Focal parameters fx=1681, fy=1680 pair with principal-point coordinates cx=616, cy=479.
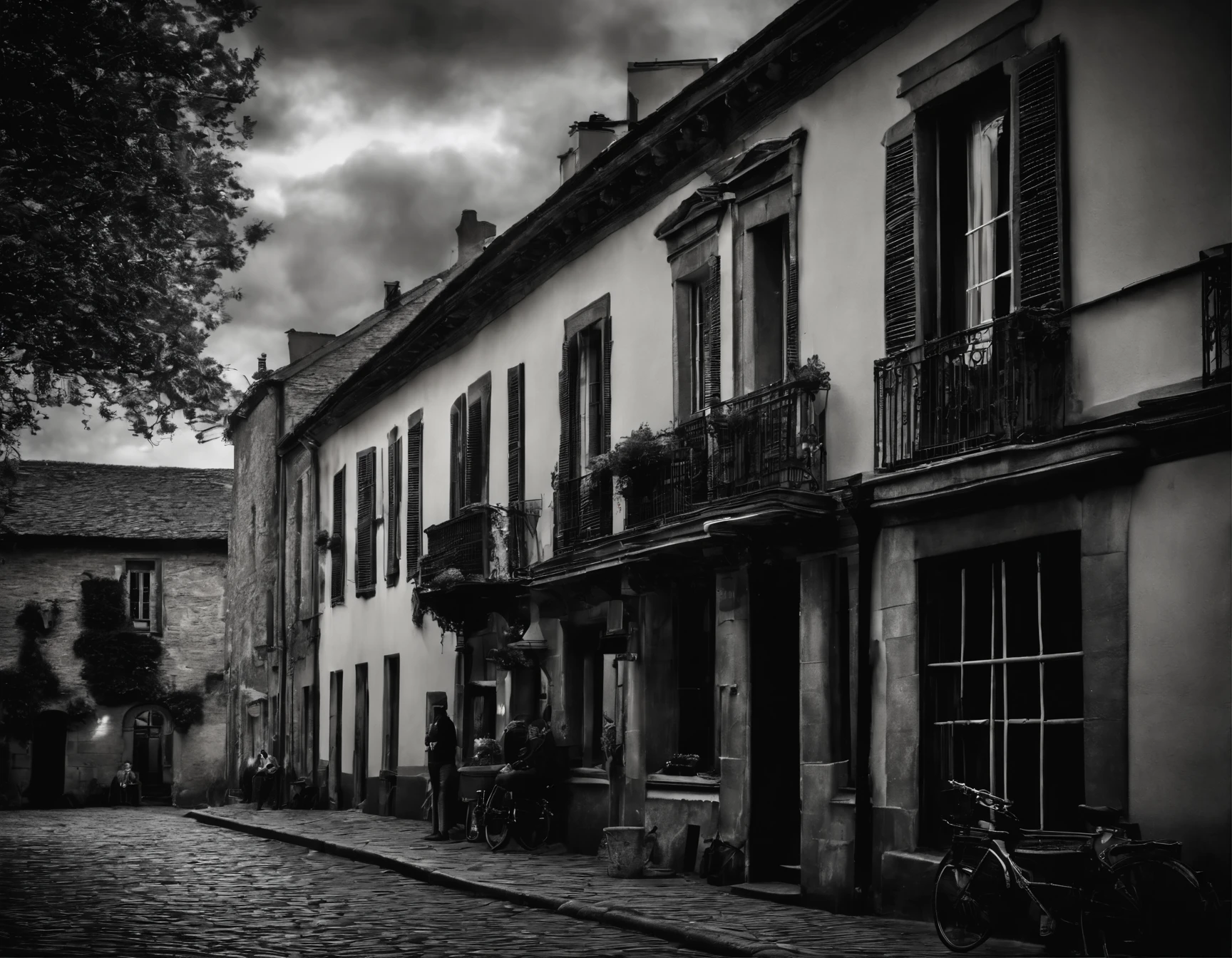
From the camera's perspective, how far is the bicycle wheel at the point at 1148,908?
912cm

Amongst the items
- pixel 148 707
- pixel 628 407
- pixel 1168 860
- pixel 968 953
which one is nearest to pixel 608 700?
pixel 628 407

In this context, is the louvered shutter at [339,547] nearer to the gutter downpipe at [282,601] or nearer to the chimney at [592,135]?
the gutter downpipe at [282,601]

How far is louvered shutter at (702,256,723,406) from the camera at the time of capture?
52.9ft

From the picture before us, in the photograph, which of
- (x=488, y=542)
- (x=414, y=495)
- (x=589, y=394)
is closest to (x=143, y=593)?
(x=414, y=495)

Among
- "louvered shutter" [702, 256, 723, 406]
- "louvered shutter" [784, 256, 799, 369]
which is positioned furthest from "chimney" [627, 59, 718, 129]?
"louvered shutter" [784, 256, 799, 369]

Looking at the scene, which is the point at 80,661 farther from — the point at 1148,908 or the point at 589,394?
the point at 1148,908

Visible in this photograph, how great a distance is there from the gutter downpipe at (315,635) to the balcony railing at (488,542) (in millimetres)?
10275

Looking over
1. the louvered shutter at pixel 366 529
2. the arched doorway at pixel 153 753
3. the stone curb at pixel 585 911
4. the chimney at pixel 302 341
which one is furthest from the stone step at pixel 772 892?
the arched doorway at pixel 153 753

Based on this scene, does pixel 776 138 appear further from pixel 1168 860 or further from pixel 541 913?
pixel 1168 860

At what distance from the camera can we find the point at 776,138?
49.8 feet

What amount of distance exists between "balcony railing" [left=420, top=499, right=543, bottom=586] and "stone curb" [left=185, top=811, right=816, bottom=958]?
4.05 metres

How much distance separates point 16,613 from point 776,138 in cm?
3723

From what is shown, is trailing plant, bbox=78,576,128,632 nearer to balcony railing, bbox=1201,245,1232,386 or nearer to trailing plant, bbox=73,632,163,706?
trailing plant, bbox=73,632,163,706

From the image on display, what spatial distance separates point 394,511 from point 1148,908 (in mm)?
20571
